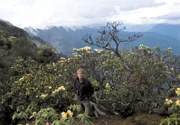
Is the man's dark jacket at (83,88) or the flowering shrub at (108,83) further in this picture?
the flowering shrub at (108,83)

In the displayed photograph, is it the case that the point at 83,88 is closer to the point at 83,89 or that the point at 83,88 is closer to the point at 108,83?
the point at 83,89

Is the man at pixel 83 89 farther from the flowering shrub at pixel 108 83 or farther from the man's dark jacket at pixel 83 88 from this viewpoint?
the flowering shrub at pixel 108 83

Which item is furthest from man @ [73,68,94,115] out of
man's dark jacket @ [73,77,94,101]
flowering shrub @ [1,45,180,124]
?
flowering shrub @ [1,45,180,124]

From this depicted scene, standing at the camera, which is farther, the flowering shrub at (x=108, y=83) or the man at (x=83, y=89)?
the flowering shrub at (x=108, y=83)

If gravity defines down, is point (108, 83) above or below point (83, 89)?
below

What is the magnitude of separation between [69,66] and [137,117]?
4.01m

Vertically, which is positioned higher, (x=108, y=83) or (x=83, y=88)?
(x=83, y=88)

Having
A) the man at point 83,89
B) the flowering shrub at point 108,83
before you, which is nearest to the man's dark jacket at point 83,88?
the man at point 83,89

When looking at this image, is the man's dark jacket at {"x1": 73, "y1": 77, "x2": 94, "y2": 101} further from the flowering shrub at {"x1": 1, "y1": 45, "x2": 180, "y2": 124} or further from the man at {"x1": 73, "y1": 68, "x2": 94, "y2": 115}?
the flowering shrub at {"x1": 1, "y1": 45, "x2": 180, "y2": 124}

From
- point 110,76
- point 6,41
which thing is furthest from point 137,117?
point 6,41

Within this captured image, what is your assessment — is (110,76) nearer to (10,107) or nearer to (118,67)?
(118,67)

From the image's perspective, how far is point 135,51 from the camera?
40.0 feet

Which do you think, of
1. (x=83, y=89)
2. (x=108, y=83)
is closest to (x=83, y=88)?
(x=83, y=89)

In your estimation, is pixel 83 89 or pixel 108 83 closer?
pixel 83 89
